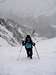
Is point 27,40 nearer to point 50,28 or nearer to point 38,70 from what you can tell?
point 38,70

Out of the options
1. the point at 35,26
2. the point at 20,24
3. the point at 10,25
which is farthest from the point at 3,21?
the point at 35,26

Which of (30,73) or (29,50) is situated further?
(29,50)

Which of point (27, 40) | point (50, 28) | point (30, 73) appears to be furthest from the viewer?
point (50, 28)

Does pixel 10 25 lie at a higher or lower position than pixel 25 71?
higher

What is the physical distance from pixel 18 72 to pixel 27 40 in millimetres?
4050

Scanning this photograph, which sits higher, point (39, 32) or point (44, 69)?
point (39, 32)

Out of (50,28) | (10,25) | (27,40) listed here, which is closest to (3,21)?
(10,25)

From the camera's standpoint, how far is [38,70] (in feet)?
26.9

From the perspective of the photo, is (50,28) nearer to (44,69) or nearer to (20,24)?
(20,24)

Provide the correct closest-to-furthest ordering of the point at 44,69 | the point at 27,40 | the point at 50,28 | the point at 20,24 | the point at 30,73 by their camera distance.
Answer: the point at 30,73
the point at 44,69
the point at 27,40
the point at 20,24
the point at 50,28

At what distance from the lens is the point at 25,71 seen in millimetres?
8195

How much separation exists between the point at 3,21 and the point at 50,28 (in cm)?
2639

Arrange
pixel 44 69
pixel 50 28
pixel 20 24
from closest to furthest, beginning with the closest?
1. pixel 44 69
2. pixel 20 24
3. pixel 50 28

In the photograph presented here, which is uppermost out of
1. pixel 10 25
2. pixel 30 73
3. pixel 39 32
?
pixel 39 32
